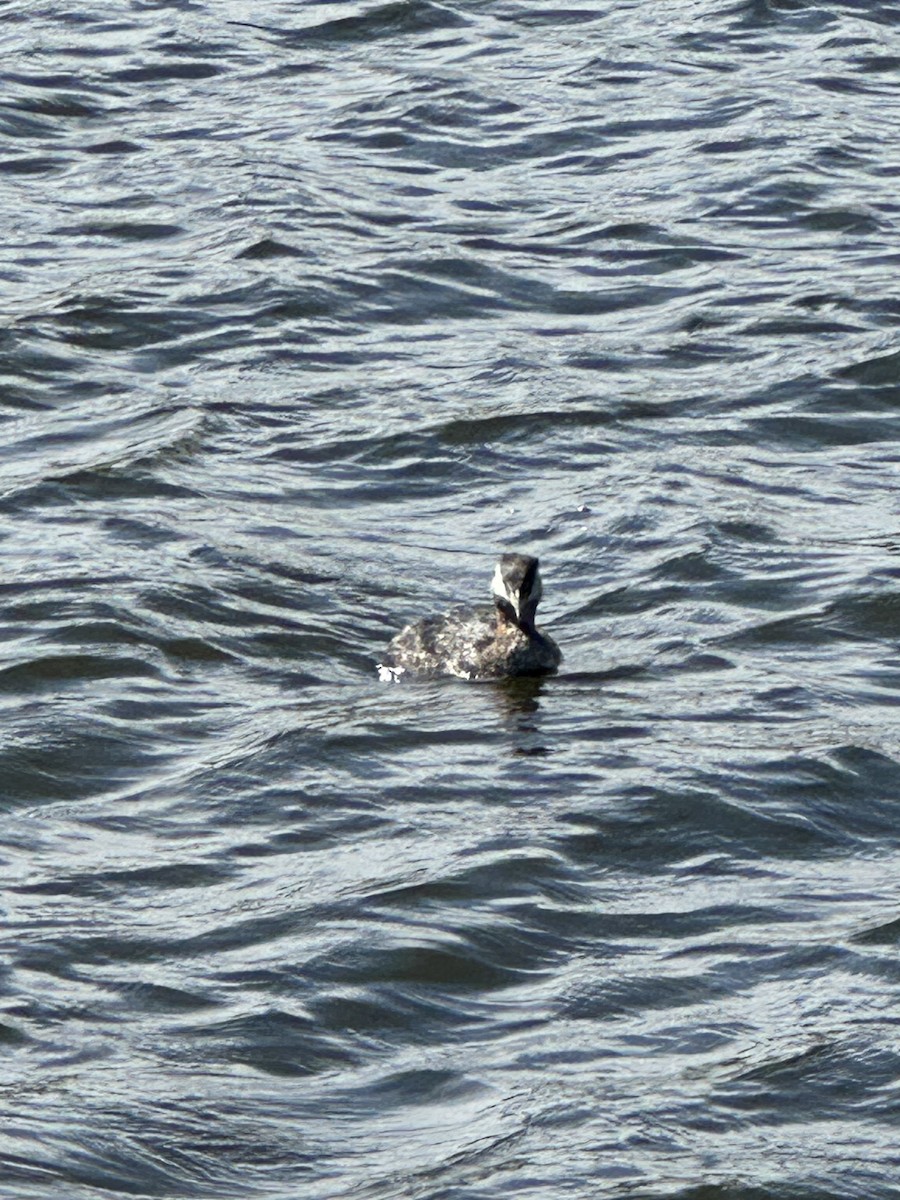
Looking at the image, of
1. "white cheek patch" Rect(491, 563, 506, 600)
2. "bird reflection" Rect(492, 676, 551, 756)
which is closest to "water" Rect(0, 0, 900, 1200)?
"bird reflection" Rect(492, 676, 551, 756)

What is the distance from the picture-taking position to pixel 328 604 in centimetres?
1413

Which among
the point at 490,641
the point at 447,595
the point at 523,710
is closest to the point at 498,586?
the point at 490,641

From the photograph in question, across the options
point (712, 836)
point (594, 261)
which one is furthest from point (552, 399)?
point (712, 836)

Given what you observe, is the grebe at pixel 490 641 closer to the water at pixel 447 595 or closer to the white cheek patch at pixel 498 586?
the white cheek patch at pixel 498 586

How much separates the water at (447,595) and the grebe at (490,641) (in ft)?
0.48

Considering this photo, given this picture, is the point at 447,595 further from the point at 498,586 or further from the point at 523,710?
the point at 523,710

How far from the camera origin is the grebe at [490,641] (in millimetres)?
13047

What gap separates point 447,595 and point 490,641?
3.91ft

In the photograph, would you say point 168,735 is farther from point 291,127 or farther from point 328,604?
point 291,127

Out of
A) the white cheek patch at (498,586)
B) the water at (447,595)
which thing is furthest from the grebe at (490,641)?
the water at (447,595)

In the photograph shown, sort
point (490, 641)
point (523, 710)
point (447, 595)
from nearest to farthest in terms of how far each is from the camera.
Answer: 1. point (523, 710)
2. point (490, 641)
3. point (447, 595)

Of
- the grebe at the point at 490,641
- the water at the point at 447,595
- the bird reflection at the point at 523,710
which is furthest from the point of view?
the grebe at the point at 490,641

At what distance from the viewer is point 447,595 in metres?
14.3

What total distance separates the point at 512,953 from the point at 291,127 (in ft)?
44.7
